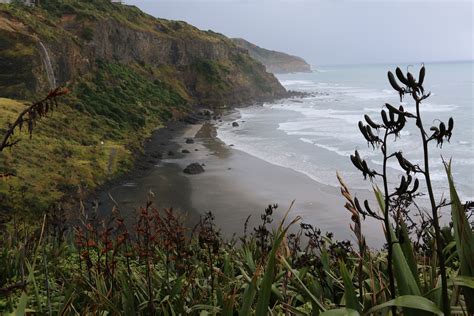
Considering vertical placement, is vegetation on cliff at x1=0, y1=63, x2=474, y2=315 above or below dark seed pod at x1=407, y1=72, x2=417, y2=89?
below

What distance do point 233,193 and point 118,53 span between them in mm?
36259

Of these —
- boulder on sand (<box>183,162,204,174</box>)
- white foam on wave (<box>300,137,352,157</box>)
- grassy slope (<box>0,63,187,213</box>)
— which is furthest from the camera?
white foam on wave (<box>300,137,352,157</box>)

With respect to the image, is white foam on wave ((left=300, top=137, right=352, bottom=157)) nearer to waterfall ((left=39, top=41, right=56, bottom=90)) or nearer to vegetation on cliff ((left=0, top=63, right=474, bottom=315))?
waterfall ((left=39, top=41, right=56, bottom=90))

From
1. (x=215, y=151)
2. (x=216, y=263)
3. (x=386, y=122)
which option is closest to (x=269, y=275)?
(x=386, y=122)

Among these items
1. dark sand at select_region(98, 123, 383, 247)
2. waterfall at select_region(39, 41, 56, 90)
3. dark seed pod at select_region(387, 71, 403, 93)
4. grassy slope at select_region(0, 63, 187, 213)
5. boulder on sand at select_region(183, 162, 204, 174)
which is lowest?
dark sand at select_region(98, 123, 383, 247)

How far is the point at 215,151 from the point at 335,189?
11409mm

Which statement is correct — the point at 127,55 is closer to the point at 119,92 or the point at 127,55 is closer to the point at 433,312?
the point at 119,92

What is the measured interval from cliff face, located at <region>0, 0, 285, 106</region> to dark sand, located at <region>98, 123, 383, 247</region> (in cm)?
1337

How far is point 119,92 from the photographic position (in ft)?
137

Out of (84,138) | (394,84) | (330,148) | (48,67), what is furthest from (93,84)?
(394,84)

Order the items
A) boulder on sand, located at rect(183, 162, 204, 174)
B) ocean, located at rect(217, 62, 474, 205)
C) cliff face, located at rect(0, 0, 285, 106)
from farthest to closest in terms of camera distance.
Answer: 1. cliff face, located at rect(0, 0, 285, 106)
2. boulder on sand, located at rect(183, 162, 204, 174)
3. ocean, located at rect(217, 62, 474, 205)

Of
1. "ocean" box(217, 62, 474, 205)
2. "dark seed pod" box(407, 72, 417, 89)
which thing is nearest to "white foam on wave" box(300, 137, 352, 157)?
"ocean" box(217, 62, 474, 205)

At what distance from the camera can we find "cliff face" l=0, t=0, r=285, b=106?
31.5 meters

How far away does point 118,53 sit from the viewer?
165ft
